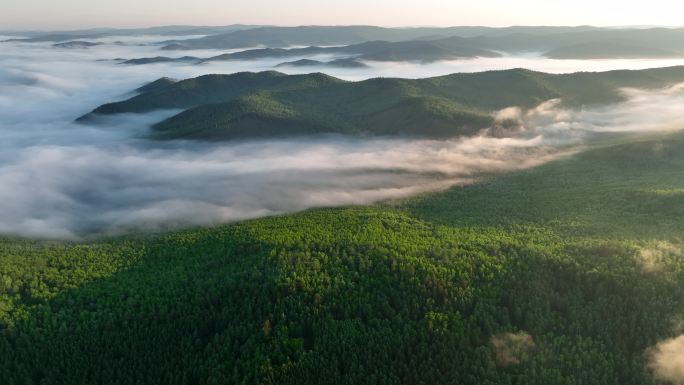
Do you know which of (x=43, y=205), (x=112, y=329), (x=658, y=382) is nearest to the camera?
(x=658, y=382)

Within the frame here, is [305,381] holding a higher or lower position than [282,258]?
lower

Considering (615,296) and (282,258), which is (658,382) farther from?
(282,258)

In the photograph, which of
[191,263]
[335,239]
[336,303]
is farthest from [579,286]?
[191,263]

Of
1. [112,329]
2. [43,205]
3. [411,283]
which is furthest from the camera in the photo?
[43,205]

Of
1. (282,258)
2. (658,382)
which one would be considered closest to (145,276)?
(282,258)

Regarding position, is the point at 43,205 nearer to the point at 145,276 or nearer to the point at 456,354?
the point at 145,276

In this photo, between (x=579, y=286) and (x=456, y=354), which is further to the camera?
(x=579, y=286)

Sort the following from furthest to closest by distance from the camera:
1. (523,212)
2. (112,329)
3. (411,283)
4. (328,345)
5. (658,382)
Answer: (523,212) < (411,283) < (112,329) < (328,345) < (658,382)
